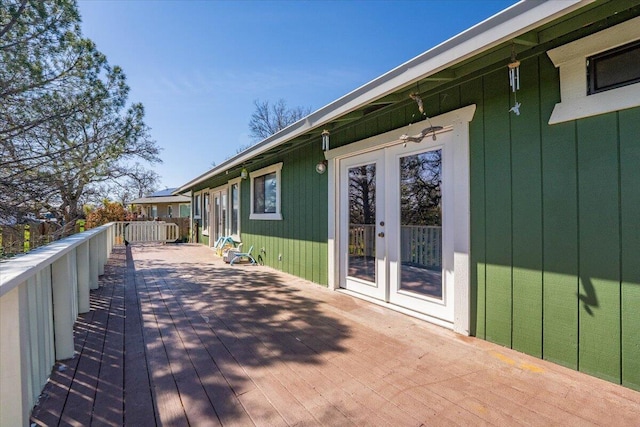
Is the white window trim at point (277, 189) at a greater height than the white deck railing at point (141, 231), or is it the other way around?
the white window trim at point (277, 189)

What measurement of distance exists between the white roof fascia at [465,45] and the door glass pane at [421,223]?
0.84 metres

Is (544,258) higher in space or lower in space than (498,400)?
higher

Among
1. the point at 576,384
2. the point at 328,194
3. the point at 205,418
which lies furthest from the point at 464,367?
the point at 328,194

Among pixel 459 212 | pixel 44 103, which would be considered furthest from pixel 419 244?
pixel 44 103

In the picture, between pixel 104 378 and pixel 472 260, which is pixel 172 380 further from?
pixel 472 260

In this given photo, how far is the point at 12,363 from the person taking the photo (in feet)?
4.38

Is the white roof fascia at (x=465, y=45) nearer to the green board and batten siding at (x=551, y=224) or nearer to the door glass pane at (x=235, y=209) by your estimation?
the green board and batten siding at (x=551, y=224)

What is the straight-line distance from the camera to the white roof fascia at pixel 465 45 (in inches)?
66.0

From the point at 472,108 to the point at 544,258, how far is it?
1325 millimetres

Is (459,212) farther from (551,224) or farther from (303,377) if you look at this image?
(303,377)

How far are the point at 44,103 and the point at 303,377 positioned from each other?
5.31 m

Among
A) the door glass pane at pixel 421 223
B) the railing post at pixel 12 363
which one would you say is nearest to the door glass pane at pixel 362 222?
the door glass pane at pixel 421 223

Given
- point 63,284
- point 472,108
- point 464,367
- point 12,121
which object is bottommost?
point 464,367

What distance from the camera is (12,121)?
4453mm
